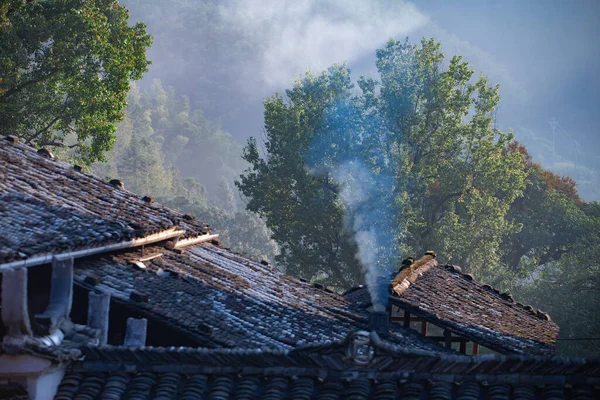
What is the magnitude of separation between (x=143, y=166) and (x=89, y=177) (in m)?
63.2

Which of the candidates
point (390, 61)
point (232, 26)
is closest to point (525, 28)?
point (232, 26)

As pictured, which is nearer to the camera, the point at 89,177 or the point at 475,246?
the point at 89,177

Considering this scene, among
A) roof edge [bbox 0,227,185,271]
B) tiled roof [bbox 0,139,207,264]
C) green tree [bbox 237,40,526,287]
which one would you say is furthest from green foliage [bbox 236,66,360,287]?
roof edge [bbox 0,227,185,271]

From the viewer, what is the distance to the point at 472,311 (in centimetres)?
1543

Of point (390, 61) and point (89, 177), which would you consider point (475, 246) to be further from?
point (89, 177)

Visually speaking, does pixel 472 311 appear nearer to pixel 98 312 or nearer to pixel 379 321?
pixel 379 321

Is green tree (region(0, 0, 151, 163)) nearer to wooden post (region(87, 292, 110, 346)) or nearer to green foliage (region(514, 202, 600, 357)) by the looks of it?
wooden post (region(87, 292, 110, 346))

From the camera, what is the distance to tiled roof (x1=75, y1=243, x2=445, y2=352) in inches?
350

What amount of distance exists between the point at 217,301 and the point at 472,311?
7.31 meters

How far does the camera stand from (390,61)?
35.6 m

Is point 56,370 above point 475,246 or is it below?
below

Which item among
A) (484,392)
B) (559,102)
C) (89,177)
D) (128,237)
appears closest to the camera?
(484,392)

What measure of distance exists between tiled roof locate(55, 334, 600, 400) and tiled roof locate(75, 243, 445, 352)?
8.64 feet

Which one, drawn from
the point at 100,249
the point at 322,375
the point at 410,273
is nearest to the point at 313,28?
the point at 410,273
